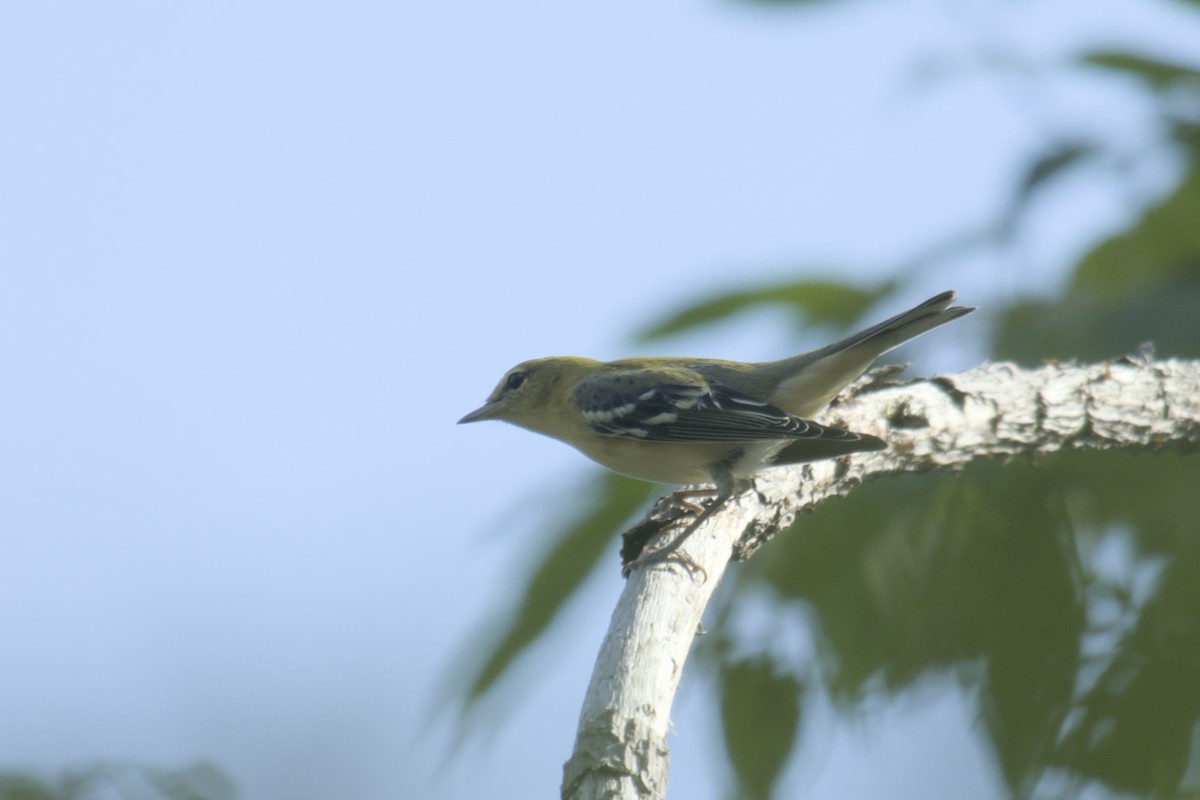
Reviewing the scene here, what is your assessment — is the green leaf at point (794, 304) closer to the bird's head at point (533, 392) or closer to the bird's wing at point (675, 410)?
the bird's wing at point (675, 410)

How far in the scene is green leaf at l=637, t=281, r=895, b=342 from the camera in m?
3.33

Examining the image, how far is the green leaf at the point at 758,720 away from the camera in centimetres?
254

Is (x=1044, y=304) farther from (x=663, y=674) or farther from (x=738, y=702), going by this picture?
(x=663, y=674)

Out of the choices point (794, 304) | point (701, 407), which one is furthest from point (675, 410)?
point (794, 304)

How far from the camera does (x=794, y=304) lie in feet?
11.3

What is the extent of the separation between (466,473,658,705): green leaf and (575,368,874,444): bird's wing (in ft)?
3.63

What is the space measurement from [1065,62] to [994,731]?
85.2 inches

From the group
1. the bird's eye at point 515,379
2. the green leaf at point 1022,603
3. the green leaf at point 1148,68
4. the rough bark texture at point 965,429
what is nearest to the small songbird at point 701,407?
the bird's eye at point 515,379

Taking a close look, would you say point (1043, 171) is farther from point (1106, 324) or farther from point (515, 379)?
point (515, 379)

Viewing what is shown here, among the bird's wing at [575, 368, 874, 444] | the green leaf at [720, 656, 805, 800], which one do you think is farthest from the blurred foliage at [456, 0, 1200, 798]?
the bird's wing at [575, 368, 874, 444]

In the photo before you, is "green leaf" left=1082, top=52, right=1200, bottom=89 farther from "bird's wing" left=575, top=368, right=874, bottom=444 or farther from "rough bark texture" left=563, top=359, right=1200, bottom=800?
"bird's wing" left=575, top=368, right=874, bottom=444

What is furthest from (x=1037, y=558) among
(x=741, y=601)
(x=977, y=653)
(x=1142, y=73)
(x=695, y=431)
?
(x=695, y=431)

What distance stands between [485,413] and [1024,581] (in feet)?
10.9

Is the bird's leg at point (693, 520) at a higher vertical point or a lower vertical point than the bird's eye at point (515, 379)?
lower
